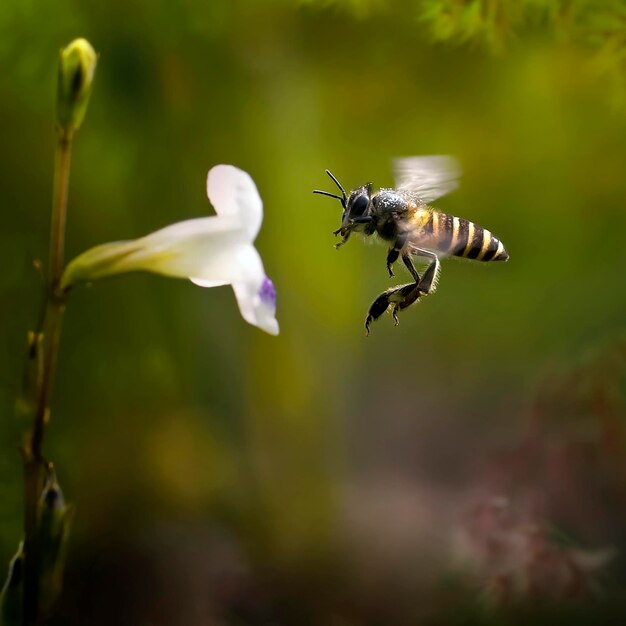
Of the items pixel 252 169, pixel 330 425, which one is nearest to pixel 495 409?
pixel 330 425

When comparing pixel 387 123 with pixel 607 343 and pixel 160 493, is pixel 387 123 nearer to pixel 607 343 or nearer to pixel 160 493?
pixel 607 343

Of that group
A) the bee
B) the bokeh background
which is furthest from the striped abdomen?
the bokeh background

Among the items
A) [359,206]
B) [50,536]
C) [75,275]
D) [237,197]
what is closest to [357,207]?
[359,206]

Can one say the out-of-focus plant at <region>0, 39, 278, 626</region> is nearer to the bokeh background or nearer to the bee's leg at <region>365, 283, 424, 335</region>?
the bee's leg at <region>365, 283, 424, 335</region>

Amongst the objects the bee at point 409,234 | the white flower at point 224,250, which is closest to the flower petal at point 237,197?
the white flower at point 224,250

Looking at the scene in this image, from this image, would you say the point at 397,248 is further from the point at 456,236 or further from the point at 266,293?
the point at 266,293

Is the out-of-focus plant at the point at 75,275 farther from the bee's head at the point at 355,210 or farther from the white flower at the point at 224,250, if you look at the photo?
the bee's head at the point at 355,210
